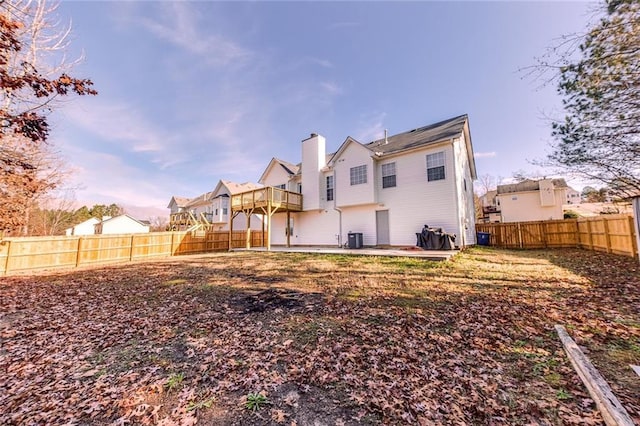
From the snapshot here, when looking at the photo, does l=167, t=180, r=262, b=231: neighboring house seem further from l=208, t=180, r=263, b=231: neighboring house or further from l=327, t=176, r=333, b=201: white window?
l=327, t=176, r=333, b=201: white window

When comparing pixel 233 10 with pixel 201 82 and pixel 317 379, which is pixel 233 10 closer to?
pixel 201 82

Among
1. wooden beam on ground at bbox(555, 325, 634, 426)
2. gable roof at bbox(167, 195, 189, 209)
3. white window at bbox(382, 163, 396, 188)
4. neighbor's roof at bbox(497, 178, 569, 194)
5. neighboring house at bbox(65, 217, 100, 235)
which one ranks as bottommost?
wooden beam on ground at bbox(555, 325, 634, 426)

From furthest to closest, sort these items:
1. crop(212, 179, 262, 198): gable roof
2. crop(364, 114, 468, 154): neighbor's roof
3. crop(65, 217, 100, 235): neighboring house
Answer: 1. crop(212, 179, 262, 198): gable roof
2. crop(65, 217, 100, 235): neighboring house
3. crop(364, 114, 468, 154): neighbor's roof

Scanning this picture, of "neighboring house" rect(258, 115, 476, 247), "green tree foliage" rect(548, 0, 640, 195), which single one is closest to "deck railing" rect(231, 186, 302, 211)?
"neighboring house" rect(258, 115, 476, 247)

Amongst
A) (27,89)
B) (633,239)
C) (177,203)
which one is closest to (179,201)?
(177,203)

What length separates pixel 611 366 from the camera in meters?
2.71

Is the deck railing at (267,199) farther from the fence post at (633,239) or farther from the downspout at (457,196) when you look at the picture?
the fence post at (633,239)

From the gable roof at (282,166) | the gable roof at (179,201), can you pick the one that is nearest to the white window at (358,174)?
the gable roof at (282,166)

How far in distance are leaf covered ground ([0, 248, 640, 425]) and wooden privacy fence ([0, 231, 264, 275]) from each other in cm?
622

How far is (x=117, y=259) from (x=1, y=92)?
1045 centimetres

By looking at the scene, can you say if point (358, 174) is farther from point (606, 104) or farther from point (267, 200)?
point (606, 104)

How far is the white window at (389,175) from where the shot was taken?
1384cm

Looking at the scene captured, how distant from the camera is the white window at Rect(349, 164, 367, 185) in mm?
14391

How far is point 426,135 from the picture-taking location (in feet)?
44.8
